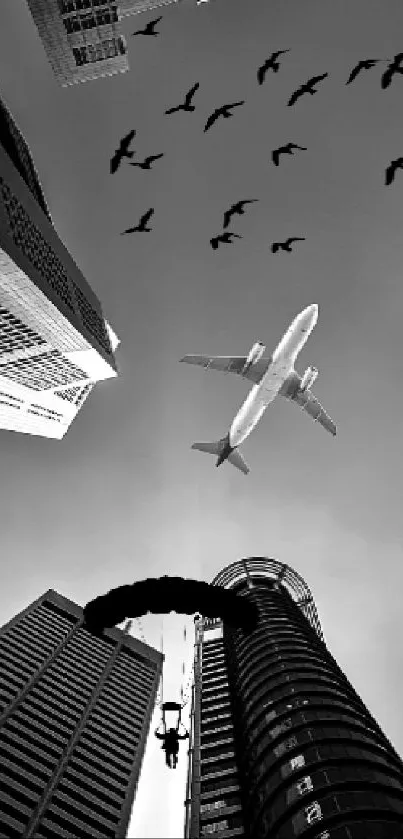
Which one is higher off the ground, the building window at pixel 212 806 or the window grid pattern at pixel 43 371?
the window grid pattern at pixel 43 371

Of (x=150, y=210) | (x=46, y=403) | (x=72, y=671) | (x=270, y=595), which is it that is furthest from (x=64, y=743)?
(x=150, y=210)

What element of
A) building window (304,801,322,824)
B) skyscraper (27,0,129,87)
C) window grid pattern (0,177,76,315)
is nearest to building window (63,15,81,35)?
skyscraper (27,0,129,87)

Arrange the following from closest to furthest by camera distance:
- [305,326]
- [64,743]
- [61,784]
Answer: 1. [305,326]
2. [61,784]
3. [64,743]

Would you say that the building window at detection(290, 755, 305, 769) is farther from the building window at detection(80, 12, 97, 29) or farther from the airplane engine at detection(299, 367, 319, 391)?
the building window at detection(80, 12, 97, 29)

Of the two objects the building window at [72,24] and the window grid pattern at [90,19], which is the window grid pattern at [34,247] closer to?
the building window at [72,24]

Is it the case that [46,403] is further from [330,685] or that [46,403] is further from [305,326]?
[330,685]

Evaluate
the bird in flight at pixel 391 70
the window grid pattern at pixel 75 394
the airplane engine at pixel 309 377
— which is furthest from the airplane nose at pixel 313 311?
the window grid pattern at pixel 75 394
